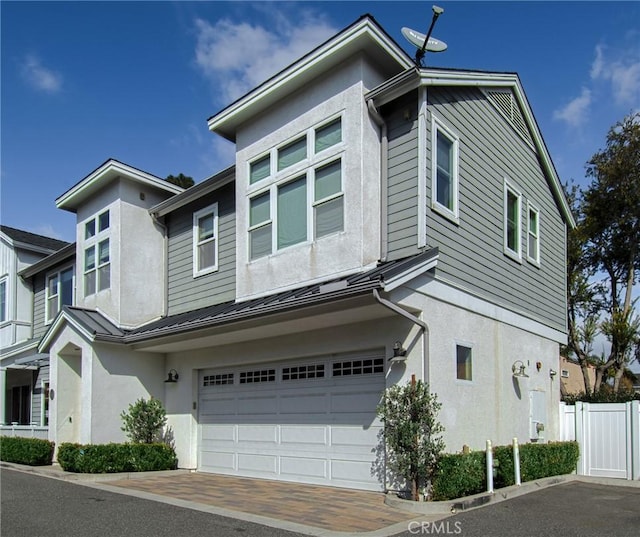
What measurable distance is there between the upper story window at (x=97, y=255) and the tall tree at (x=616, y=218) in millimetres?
17944

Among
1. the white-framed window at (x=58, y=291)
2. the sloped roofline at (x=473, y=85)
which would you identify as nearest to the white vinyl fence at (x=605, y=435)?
the sloped roofline at (x=473, y=85)

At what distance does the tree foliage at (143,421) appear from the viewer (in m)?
14.5

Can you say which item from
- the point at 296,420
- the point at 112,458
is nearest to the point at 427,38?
the point at 296,420

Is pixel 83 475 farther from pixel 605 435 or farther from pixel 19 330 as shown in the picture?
pixel 19 330

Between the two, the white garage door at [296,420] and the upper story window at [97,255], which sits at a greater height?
the upper story window at [97,255]

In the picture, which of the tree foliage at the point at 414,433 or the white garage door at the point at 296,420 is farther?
the white garage door at the point at 296,420

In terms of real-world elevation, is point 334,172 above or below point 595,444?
above

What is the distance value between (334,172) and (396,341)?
10.7 feet

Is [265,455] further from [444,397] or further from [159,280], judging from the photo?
[159,280]

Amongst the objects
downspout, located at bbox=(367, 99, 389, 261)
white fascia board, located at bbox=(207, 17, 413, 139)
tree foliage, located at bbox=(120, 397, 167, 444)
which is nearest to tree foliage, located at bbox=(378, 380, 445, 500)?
downspout, located at bbox=(367, 99, 389, 261)

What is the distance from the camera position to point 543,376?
14.9 m

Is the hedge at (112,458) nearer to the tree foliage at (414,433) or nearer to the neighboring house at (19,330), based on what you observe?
the tree foliage at (414,433)

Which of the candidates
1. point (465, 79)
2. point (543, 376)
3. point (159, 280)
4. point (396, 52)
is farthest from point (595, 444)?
point (159, 280)

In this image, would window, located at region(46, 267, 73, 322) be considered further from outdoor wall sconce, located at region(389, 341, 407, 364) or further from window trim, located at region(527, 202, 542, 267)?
window trim, located at region(527, 202, 542, 267)
